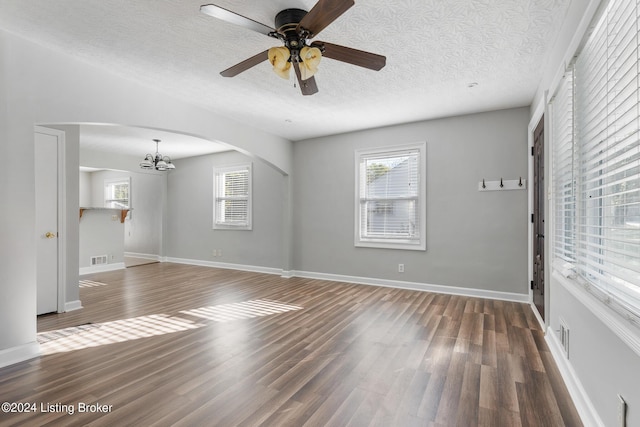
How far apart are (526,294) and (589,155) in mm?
2894

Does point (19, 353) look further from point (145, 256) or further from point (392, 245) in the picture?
point (145, 256)

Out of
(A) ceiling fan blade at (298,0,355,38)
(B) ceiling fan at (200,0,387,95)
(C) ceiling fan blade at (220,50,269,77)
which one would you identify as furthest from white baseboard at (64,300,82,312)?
(A) ceiling fan blade at (298,0,355,38)

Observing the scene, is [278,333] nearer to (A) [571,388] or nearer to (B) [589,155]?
(A) [571,388]

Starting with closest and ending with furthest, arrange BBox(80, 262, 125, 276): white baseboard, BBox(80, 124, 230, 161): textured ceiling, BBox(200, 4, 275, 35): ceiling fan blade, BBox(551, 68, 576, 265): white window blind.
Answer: BBox(200, 4, 275, 35): ceiling fan blade < BBox(551, 68, 576, 265): white window blind < BBox(80, 124, 230, 161): textured ceiling < BBox(80, 262, 125, 276): white baseboard

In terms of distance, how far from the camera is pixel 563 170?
2.47 meters

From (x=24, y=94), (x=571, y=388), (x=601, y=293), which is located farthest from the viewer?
(x=24, y=94)

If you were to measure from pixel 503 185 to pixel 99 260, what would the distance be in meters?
7.64

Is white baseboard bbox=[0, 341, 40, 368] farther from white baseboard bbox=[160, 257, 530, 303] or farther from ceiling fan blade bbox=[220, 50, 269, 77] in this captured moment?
white baseboard bbox=[160, 257, 530, 303]

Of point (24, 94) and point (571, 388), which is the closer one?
point (571, 388)

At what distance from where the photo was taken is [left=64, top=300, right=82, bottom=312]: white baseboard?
3823mm

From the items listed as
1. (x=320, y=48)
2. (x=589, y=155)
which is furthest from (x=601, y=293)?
(x=320, y=48)

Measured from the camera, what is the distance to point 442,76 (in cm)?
326

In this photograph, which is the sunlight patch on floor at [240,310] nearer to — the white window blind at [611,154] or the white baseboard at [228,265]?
the white baseboard at [228,265]

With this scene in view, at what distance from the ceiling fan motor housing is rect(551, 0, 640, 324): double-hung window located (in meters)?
1.69
